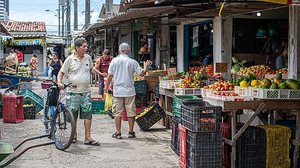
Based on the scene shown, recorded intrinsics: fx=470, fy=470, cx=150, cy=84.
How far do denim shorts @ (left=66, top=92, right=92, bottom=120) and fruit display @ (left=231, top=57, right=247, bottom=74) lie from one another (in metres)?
4.46

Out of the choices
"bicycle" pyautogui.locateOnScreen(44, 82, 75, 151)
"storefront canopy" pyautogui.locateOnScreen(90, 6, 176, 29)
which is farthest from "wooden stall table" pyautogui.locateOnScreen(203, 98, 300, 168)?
"storefront canopy" pyautogui.locateOnScreen(90, 6, 176, 29)

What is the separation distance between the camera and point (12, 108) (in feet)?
38.1

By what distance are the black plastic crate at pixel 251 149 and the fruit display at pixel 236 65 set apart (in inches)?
199

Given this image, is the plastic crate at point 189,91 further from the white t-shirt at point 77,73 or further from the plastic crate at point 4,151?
the plastic crate at point 4,151

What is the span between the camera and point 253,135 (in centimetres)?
671

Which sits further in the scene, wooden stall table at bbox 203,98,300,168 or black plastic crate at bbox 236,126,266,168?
black plastic crate at bbox 236,126,266,168

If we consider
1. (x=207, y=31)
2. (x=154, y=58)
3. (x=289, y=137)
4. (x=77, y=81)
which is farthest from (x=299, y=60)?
(x=154, y=58)

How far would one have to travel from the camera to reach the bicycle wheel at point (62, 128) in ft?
27.0

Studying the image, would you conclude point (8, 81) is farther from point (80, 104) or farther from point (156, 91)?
point (80, 104)

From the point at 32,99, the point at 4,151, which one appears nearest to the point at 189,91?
the point at 4,151

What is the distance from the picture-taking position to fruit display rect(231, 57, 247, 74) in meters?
11.7

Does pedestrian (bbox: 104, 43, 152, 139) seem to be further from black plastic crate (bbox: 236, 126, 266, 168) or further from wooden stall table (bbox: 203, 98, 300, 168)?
black plastic crate (bbox: 236, 126, 266, 168)

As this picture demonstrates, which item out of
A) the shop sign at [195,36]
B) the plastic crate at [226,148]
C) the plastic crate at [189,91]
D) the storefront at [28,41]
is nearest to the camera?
the plastic crate at [226,148]

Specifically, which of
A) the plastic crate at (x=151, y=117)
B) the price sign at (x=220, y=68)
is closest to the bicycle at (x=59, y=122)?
the plastic crate at (x=151, y=117)
